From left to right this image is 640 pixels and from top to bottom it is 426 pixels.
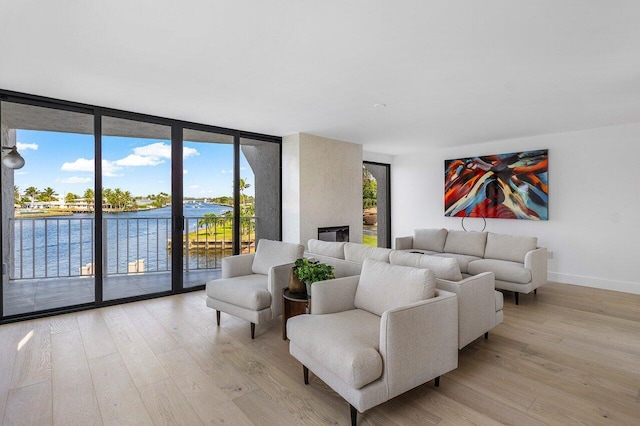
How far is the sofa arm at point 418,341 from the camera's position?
178 cm

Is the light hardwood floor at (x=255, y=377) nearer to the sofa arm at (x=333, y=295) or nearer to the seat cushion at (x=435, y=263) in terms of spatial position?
the sofa arm at (x=333, y=295)

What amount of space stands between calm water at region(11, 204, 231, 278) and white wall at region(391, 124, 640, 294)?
5.30 m

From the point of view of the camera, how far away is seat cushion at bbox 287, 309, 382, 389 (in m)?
1.69

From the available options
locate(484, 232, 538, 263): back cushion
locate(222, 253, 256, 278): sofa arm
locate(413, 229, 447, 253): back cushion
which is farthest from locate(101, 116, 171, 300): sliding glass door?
locate(484, 232, 538, 263): back cushion

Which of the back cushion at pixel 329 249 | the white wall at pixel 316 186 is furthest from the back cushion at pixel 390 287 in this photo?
the white wall at pixel 316 186

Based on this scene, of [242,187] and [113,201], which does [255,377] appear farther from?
[113,201]

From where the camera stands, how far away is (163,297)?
14.1 feet

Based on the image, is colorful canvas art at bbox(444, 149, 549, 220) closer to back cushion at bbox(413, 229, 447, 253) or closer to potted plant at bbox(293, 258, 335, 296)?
back cushion at bbox(413, 229, 447, 253)

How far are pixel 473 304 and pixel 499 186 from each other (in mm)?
4025

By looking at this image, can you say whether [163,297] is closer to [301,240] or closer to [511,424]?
[301,240]

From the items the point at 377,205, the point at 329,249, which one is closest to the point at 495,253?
the point at 329,249

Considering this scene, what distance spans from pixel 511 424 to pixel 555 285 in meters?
4.12

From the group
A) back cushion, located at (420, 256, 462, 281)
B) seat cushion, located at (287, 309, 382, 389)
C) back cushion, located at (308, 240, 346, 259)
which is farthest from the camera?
back cushion, located at (308, 240, 346, 259)

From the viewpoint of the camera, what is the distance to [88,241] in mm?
5184
